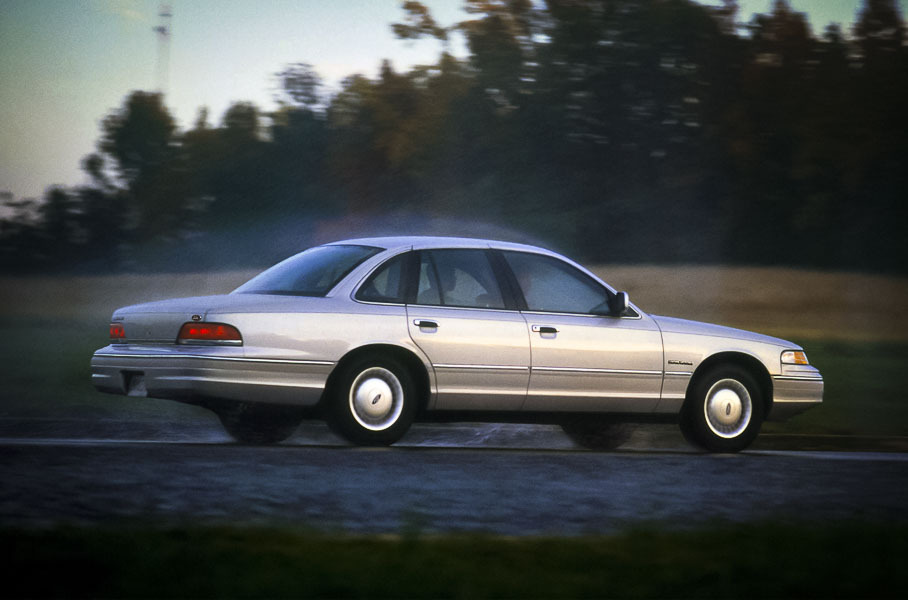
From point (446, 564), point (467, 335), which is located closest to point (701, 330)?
point (467, 335)

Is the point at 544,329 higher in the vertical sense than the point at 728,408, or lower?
higher

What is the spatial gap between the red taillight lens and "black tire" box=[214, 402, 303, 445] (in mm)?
811

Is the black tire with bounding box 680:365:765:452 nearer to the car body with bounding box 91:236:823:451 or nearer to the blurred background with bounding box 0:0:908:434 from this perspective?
the car body with bounding box 91:236:823:451

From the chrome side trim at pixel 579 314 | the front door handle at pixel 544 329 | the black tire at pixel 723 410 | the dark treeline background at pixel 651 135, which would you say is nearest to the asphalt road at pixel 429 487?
the black tire at pixel 723 410

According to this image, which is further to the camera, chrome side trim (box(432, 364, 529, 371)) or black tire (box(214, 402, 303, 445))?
chrome side trim (box(432, 364, 529, 371))

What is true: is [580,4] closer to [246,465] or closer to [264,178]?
[264,178]

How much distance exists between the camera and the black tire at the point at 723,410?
9805mm

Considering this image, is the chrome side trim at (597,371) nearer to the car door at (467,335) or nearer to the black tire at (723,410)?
the car door at (467,335)

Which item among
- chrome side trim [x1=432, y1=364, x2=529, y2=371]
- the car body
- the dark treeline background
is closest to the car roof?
the car body

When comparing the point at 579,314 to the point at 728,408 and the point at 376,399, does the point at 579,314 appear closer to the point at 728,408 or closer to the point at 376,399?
the point at 728,408

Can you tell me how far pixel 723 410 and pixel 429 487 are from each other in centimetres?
358

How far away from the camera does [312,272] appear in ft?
30.0

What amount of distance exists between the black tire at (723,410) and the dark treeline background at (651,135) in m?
25.4

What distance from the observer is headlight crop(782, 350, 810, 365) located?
10.2 m
